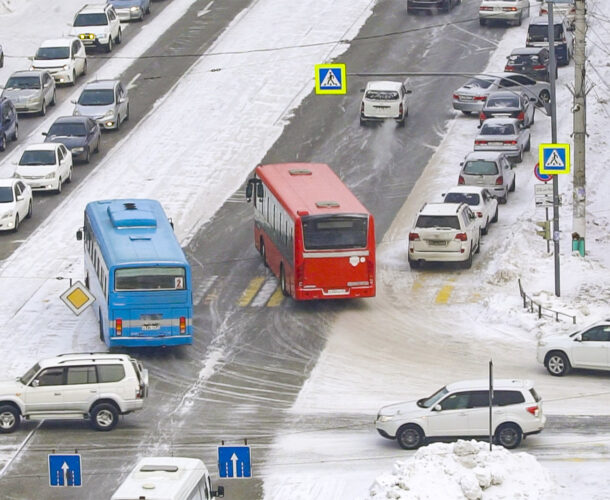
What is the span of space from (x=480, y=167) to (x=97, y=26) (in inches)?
971

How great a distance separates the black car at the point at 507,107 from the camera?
190 ft

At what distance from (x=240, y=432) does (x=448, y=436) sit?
444 centimetres

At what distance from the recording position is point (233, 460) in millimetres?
26609

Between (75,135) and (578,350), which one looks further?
(75,135)

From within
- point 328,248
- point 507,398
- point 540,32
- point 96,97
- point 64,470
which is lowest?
point 540,32

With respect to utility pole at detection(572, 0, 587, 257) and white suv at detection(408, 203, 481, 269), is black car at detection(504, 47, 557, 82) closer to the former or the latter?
utility pole at detection(572, 0, 587, 257)

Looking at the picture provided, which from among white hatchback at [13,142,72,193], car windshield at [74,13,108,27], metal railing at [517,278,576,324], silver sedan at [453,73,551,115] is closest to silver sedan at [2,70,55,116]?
white hatchback at [13,142,72,193]

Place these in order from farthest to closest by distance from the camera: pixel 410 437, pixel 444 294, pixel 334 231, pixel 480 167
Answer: pixel 480 167 < pixel 444 294 < pixel 334 231 < pixel 410 437

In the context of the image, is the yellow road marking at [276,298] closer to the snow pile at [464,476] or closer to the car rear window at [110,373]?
the car rear window at [110,373]

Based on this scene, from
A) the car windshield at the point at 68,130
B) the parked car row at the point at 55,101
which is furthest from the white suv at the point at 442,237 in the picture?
the car windshield at the point at 68,130

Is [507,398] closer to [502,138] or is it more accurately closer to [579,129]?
[579,129]

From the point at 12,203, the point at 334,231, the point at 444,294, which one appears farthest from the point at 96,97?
the point at 334,231

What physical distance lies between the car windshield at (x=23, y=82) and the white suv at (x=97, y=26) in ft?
26.2

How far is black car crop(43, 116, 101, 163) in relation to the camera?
56062mm
